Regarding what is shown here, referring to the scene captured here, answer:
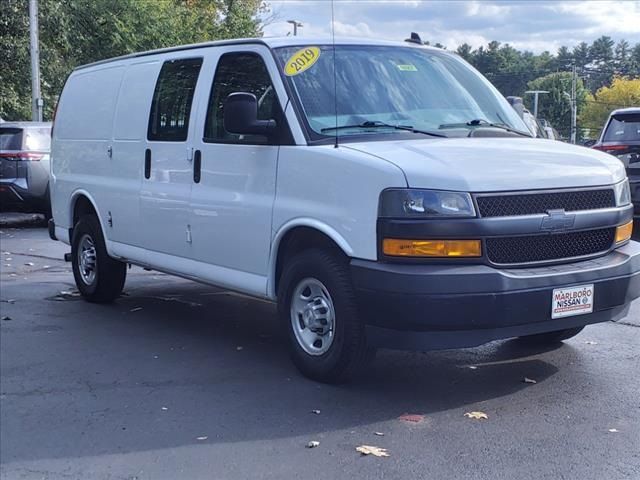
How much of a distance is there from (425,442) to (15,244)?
1038 cm

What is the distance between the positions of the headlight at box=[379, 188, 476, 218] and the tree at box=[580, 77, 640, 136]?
27562mm

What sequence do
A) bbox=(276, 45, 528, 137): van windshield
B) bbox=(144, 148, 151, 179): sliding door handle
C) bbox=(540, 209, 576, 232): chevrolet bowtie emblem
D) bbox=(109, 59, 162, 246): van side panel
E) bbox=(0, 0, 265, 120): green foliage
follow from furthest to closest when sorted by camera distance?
bbox=(0, 0, 265, 120): green foliage, bbox=(109, 59, 162, 246): van side panel, bbox=(144, 148, 151, 179): sliding door handle, bbox=(276, 45, 528, 137): van windshield, bbox=(540, 209, 576, 232): chevrolet bowtie emblem

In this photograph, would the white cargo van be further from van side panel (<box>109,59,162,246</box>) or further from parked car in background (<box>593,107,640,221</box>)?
parked car in background (<box>593,107,640,221</box>)

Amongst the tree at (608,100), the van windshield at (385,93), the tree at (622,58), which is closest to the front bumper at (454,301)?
the van windshield at (385,93)

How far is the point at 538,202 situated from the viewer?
4.94m

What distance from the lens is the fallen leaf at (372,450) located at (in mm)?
4363

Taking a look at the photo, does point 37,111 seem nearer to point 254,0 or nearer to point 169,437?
point 254,0

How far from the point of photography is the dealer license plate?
495 centimetres

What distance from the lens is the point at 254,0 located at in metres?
35.3

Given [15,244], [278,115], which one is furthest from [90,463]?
[15,244]

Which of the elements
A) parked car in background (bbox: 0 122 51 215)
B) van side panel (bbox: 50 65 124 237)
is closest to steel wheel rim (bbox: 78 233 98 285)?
van side panel (bbox: 50 65 124 237)

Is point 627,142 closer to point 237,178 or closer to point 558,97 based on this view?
point 237,178

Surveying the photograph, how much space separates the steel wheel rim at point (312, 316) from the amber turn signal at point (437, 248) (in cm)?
68

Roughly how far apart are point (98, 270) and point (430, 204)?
4.43 m
